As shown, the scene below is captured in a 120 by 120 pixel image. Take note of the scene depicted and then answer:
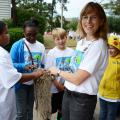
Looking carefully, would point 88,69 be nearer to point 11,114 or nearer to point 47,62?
point 11,114

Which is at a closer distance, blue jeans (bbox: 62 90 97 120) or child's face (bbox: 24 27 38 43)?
blue jeans (bbox: 62 90 97 120)

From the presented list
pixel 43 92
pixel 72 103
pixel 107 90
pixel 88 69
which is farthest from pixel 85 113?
pixel 107 90

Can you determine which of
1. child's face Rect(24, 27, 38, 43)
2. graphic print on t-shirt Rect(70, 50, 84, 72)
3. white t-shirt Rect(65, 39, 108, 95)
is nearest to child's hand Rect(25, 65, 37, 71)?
child's face Rect(24, 27, 38, 43)

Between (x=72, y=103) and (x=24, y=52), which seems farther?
(x=24, y=52)

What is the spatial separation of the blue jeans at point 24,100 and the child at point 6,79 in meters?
0.66

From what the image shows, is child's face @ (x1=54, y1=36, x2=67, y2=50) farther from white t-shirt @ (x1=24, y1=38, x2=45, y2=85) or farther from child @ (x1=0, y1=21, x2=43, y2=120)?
child @ (x1=0, y1=21, x2=43, y2=120)

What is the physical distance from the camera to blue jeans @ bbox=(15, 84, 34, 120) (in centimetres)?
424

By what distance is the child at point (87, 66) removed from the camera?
291 cm

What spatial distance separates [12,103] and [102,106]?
4.92 feet

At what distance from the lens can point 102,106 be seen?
14.6 ft

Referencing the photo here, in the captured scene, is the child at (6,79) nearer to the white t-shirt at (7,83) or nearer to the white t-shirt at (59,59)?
the white t-shirt at (7,83)

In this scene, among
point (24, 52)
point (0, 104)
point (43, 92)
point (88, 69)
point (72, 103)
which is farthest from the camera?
point (24, 52)

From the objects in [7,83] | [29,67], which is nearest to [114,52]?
[29,67]

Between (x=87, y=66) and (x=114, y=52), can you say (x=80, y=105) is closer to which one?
(x=87, y=66)
